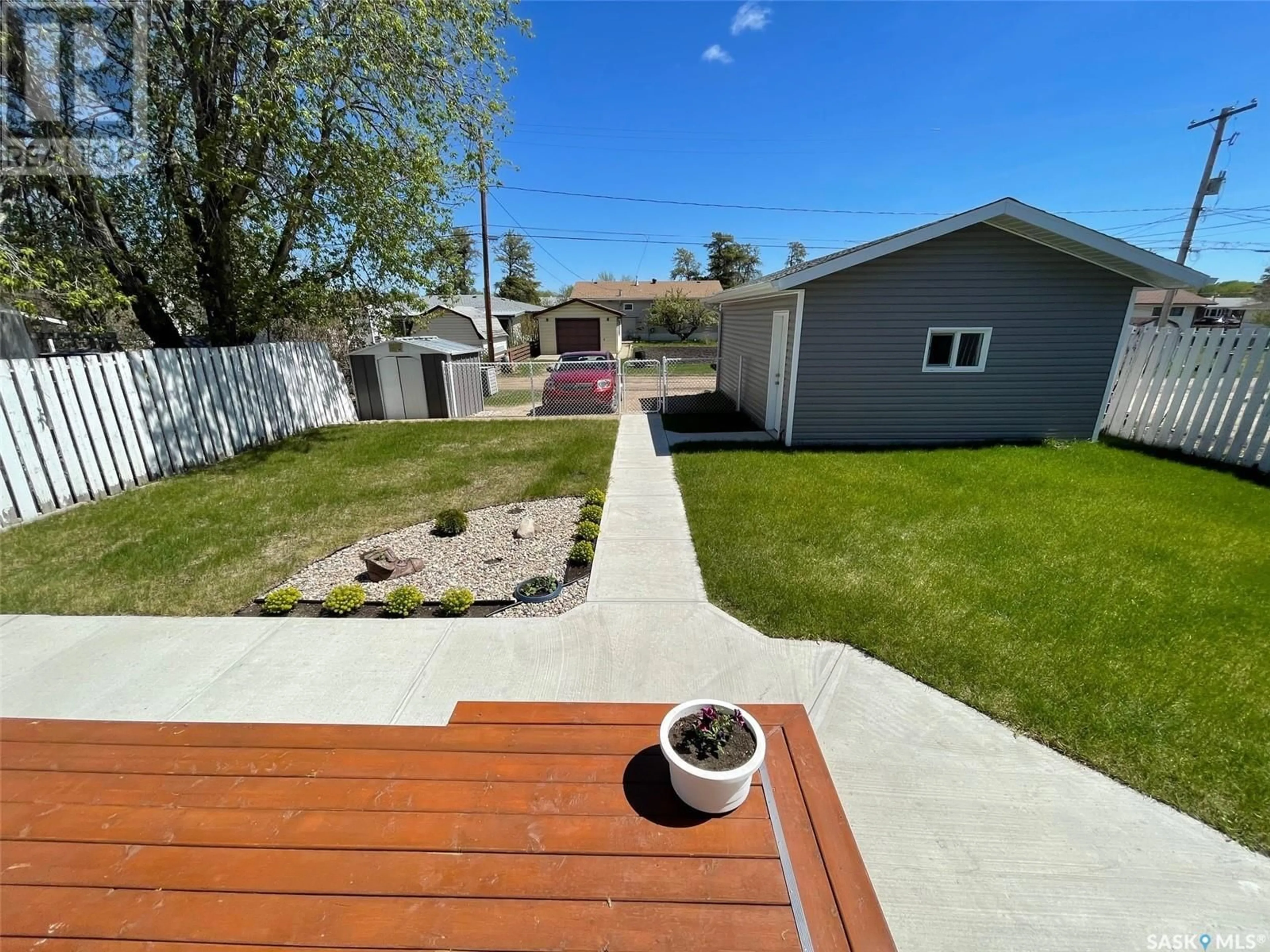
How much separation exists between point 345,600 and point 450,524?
1539 mm

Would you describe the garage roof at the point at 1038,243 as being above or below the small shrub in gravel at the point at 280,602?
above

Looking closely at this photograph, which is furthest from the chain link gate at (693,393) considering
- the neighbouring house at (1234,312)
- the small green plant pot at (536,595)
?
the neighbouring house at (1234,312)

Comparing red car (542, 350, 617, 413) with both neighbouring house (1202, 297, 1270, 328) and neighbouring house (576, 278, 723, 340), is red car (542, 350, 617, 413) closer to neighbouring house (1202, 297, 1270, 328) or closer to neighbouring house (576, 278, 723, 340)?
neighbouring house (576, 278, 723, 340)

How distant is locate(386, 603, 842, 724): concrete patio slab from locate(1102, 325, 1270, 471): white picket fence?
8085 millimetres

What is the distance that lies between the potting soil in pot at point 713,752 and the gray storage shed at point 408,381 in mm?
11338

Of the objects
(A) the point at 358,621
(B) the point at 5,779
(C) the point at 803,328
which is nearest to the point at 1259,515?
(C) the point at 803,328

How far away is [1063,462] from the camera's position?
24.0ft

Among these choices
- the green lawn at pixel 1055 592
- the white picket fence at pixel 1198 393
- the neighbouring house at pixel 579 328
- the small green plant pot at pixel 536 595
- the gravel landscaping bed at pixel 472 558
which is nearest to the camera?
the green lawn at pixel 1055 592

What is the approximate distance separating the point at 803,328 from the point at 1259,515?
549 cm

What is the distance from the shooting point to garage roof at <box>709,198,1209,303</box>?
7.01 metres

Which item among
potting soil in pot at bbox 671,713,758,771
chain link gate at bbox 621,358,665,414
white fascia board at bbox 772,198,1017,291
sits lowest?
chain link gate at bbox 621,358,665,414

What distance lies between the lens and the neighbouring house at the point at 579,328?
28.2 meters

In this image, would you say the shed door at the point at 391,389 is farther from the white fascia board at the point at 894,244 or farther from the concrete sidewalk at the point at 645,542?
the white fascia board at the point at 894,244

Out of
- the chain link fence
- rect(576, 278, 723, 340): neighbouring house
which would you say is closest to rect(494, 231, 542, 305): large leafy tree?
rect(576, 278, 723, 340): neighbouring house
